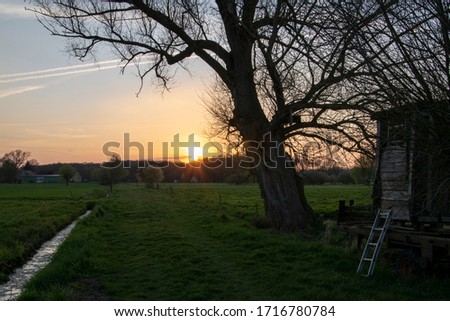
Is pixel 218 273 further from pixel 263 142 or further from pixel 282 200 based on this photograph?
pixel 263 142

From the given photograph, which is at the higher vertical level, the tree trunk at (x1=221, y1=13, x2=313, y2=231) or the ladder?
the tree trunk at (x1=221, y1=13, x2=313, y2=231)

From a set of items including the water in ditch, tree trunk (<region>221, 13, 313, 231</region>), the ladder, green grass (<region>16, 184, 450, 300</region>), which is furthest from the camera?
tree trunk (<region>221, 13, 313, 231</region>)

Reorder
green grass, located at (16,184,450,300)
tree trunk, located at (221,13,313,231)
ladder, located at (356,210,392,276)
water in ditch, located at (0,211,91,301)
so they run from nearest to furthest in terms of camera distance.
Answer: green grass, located at (16,184,450,300) → ladder, located at (356,210,392,276) → water in ditch, located at (0,211,91,301) → tree trunk, located at (221,13,313,231)

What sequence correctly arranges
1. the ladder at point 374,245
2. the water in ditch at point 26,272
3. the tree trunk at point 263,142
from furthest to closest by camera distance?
the tree trunk at point 263,142 → the water in ditch at point 26,272 → the ladder at point 374,245

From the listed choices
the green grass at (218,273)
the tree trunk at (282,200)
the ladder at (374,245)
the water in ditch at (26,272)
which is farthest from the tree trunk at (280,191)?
the water in ditch at (26,272)

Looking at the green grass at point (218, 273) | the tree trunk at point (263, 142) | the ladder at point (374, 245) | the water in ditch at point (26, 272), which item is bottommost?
the water in ditch at point (26, 272)

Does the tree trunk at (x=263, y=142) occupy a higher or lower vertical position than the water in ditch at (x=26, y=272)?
higher

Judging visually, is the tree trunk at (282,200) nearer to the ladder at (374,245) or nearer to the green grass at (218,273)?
the green grass at (218,273)

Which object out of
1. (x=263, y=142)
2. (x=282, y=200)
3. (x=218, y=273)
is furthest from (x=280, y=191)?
(x=218, y=273)

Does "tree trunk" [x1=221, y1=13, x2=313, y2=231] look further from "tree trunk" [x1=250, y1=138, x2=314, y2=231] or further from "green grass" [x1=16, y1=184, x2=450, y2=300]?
"green grass" [x1=16, y1=184, x2=450, y2=300]

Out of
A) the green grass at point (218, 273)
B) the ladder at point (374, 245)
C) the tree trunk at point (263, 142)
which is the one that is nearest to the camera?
the green grass at point (218, 273)

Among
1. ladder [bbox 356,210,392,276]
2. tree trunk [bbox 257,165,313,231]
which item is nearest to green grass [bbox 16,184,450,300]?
ladder [bbox 356,210,392,276]

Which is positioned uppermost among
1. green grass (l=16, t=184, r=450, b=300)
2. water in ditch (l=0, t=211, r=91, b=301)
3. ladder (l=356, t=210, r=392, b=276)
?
ladder (l=356, t=210, r=392, b=276)

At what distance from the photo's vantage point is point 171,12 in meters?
17.7
